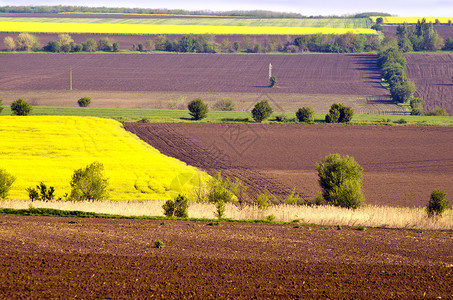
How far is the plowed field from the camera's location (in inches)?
3880

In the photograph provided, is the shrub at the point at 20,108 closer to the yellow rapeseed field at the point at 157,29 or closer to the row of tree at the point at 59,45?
the row of tree at the point at 59,45

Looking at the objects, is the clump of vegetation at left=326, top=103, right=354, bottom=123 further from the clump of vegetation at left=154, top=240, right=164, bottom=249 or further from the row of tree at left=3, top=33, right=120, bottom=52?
the row of tree at left=3, top=33, right=120, bottom=52

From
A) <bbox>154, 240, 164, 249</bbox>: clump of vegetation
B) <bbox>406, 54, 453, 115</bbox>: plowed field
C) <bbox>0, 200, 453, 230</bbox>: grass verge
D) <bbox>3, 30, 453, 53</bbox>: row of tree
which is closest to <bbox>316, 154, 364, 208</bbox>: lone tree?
<bbox>0, 200, 453, 230</bbox>: grass verge

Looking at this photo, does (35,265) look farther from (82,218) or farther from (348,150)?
(348,150)

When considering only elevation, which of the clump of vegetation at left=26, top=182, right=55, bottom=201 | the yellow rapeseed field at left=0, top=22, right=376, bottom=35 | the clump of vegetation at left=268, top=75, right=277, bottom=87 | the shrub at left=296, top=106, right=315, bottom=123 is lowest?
the clump of vegetation at left=26, top=182, right=55, bottom=201

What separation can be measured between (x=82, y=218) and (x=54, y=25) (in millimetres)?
172281

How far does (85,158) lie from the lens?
4397cm

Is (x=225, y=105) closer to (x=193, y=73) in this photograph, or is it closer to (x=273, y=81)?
(x=273, y=81)

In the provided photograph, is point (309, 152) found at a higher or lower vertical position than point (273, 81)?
lower

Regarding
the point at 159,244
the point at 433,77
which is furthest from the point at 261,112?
the point at 433,77

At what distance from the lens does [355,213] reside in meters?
26.4

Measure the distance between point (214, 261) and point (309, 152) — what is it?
3648cm

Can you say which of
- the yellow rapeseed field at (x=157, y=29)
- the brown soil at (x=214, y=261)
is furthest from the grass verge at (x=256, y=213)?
the yellow rapeseed field at (x=157, y=29)

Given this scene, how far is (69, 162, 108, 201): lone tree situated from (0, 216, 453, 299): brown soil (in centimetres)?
745
